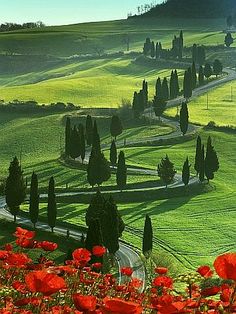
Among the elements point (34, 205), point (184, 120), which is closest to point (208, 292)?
point (34, 205)

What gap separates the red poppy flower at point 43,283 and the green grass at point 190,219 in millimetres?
50572

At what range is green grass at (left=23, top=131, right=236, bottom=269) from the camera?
63.6 meters

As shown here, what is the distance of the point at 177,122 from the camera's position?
133 metres

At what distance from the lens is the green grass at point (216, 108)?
134625 mm

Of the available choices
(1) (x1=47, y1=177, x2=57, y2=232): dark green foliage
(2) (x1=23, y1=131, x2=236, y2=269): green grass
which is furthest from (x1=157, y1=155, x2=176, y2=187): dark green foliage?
(1) (x1=47, y1=177, x2=57, y2=232): dark green foliage

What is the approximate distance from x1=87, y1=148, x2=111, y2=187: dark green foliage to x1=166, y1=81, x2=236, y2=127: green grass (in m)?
47.5

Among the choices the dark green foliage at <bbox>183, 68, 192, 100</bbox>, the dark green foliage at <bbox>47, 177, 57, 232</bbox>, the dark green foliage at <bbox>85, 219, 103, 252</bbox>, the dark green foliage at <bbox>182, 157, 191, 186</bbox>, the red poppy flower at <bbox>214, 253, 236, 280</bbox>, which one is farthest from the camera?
the dark green foliage at <bbox>183, 68, 192, 100</bbox>

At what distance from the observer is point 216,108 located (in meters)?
148

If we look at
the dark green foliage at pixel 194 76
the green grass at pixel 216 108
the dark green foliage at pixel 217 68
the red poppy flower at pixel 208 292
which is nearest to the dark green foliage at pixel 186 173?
the green grass at pixel 216 108

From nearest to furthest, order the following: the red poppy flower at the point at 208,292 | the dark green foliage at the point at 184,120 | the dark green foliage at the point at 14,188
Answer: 1. the red poppy flower at the point at 208,292
2. the dark green foliage at the point at 14,188
3. the dark green foliage at the point at 184,120

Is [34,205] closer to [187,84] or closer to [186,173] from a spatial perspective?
[186,173]

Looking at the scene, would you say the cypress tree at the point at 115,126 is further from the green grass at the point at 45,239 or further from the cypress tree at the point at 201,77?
the cypress tree at the point at 201,77

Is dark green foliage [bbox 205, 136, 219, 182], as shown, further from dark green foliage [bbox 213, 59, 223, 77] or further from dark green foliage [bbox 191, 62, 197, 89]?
dark green foliage [bbox 213, 59, 223, 77]

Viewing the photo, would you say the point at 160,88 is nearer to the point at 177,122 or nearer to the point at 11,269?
the point at 177,122
